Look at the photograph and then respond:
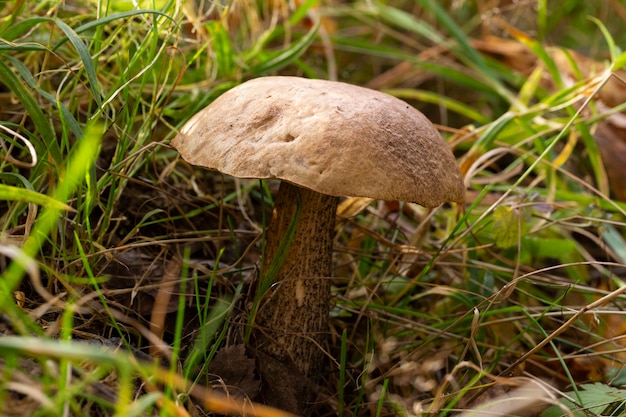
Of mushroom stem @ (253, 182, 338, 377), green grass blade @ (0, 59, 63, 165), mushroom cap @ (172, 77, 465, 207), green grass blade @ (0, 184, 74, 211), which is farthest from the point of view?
mushroom stem @ (253, 182, 338, 377)

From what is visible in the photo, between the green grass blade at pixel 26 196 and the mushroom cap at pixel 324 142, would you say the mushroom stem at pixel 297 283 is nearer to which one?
the mushroom cap at pixel 324 142

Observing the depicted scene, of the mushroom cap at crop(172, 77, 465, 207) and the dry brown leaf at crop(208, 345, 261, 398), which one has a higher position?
the mushroom cap at crop(172, 77, 465, 207)

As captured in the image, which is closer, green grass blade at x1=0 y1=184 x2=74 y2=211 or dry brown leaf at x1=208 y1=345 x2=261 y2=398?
green grass blade at x1=0 y1=184 x2=74 y2=211

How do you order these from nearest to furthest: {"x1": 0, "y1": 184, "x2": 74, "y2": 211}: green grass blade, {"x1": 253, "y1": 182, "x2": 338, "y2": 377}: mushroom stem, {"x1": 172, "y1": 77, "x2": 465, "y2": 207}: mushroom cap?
{"x1": 0, "y1": 184, "x2": 74, "y2": 211}: green grass blade < {"x1": 172, "y1": 77, "x2": 465, "y2": 207}: mushroom cap < {"x1": 253, "y1": 182, "x2": 338, "y2": 377}: mushroom stem

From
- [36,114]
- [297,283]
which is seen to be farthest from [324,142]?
[36,114]

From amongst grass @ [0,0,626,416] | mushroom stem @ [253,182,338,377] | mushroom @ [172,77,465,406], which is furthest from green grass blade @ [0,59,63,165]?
mushroom stem @ [253,182,338,377]

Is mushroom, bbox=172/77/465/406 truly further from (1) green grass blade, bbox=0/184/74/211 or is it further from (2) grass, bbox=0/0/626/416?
(1) green grass blade, bbox=0/184/74/211

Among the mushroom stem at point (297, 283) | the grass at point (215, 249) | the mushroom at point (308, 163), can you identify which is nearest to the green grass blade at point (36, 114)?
the grass at point (215, 249)

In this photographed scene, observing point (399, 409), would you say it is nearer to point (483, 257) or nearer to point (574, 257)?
point (483, 257)

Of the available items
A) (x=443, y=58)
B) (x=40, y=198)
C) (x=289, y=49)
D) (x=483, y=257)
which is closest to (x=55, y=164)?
(x=40, y=198)
